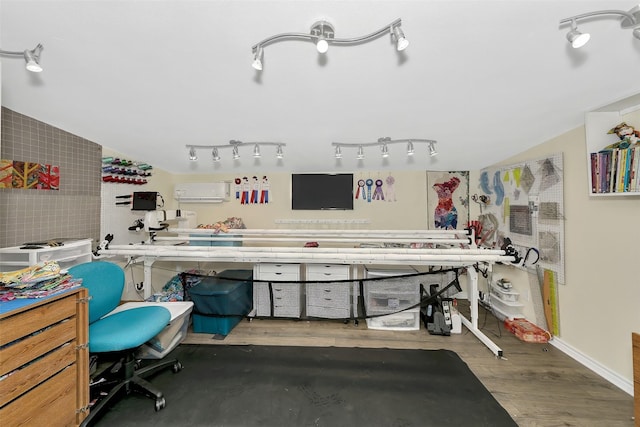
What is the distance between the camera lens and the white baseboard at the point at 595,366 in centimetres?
174

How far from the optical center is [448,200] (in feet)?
11.1

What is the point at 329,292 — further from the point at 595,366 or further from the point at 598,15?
the point at 598,15

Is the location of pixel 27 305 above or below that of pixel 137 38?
below

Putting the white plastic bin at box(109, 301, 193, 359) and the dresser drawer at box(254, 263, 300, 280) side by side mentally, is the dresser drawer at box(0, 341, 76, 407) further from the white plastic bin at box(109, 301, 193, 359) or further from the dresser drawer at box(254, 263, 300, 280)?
the dresser drawer at box(254, 263, 300, 280)

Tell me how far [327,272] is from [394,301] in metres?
0.80

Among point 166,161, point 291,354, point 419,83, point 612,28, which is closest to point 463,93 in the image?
point 419,83

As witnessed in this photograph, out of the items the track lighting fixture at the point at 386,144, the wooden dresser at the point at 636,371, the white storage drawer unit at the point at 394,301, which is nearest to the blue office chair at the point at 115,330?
the white storage drawer unit at the point at 394,301

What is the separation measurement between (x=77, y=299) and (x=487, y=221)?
418 cm

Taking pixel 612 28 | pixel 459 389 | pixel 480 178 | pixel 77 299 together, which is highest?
pixel 612 28

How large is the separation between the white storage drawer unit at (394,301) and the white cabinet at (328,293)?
0.79ft

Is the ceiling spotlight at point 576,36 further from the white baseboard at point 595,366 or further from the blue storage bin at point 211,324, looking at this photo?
the blue storage bin at point 211,324

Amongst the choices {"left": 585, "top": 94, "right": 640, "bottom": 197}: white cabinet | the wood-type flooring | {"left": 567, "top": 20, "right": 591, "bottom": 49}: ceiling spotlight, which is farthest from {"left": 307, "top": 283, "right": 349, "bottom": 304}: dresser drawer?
{"left": 567, "top": 20, "right": 591, "bottom": 49}: ceiling spotlight

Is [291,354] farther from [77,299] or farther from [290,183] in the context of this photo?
[290,183]

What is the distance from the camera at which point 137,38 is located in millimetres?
1365
